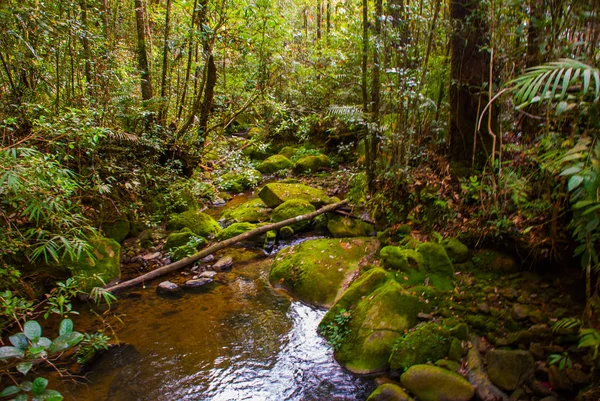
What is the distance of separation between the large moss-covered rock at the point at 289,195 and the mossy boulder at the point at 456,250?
13.4 ft

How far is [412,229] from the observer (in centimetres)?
558

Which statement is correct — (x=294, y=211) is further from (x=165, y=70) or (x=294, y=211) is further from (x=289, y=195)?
(x=165, y=70)

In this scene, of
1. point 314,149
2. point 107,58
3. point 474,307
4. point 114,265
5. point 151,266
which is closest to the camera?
point 474,307

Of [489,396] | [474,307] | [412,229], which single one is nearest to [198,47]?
[412,229]

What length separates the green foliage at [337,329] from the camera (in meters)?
4.21

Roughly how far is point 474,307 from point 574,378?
1.09 metres

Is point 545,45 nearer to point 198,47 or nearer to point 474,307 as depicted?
point 474,307

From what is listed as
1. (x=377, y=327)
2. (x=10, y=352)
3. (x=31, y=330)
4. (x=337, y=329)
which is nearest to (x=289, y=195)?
(x=337, y=329)

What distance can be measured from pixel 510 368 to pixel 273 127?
9102mm

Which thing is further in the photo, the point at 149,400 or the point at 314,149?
the point at 314,149

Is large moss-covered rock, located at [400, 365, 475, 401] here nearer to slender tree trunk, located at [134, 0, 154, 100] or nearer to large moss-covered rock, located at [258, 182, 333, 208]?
large moss-covered rock, located at [258, 182, 333, 208]

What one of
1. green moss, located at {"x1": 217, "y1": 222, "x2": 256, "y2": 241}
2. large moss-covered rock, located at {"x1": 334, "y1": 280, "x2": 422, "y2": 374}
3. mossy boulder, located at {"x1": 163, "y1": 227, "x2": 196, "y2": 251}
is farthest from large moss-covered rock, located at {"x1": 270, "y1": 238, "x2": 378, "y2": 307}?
mossy boulder, located at {"x1": 163, "y1": 227, "x2": 196, "y2": 251}

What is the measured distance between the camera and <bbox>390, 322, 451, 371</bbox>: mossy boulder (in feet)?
11.6

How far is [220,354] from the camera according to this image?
4262 millimetres
